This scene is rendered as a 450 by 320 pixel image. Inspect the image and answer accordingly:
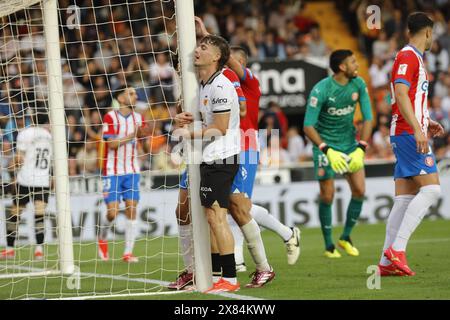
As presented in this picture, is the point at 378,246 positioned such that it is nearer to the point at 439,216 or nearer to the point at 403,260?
the point at 403,260

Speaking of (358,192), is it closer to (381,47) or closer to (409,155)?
(409,155)

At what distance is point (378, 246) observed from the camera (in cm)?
1326

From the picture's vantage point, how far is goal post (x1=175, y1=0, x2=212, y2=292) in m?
8.07

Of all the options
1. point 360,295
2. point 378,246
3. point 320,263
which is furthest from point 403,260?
point 378,246

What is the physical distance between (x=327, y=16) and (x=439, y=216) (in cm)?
986

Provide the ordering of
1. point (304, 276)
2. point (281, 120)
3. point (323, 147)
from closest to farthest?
point (304, 276), point (323, 147), point (281, 120)

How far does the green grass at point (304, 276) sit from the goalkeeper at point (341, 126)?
2.34 ft

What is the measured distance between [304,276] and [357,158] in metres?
2.59

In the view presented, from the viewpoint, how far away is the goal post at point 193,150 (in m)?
8.07

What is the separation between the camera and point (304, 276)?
9.37 m

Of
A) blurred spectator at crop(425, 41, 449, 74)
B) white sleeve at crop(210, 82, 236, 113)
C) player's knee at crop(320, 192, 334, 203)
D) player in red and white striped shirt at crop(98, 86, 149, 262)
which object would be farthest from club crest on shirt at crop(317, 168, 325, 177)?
blurred spectator at crop(425, 41, 449, 74)

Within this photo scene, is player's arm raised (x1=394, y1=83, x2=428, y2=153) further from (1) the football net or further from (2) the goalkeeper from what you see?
(2) the goalkeeper

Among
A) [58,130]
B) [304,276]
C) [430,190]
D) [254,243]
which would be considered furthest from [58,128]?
[430,190]

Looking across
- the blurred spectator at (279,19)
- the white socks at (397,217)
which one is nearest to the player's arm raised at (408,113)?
the white socks at (397,217)
